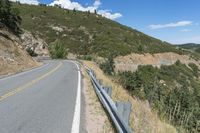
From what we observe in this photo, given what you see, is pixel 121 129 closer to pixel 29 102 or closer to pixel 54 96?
pixel 29 102

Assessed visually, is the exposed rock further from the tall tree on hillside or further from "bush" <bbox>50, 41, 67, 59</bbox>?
the tall tree on hillside

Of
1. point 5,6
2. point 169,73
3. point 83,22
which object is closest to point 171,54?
point 169,73

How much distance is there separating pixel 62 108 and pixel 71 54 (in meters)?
96.7

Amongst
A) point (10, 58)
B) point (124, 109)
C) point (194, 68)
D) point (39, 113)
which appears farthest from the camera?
point (194, 68)

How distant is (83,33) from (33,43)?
42.5 meters

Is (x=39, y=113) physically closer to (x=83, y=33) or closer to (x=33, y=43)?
(x=33, y=43)

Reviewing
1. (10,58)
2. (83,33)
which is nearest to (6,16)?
(10,58)

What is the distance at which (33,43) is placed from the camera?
88.1 meters

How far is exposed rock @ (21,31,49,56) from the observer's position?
8431 cm

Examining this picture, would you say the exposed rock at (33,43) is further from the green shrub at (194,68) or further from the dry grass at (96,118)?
the dry grass at (96,118)

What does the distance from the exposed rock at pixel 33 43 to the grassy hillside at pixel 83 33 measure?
1687 centimetres

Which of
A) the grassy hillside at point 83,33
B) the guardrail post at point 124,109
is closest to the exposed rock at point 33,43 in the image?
the grassy hillside at point 83,33

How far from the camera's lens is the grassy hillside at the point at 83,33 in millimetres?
114944

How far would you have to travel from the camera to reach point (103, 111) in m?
11.2
